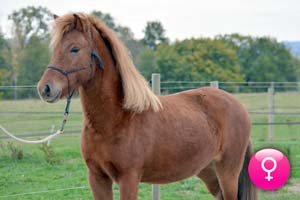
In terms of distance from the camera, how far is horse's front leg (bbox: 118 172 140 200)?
3.44 metres

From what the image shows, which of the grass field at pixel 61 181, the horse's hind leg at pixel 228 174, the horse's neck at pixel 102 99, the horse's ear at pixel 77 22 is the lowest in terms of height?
the grass field at pixel 61 181

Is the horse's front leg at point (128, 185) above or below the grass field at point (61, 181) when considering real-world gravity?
above

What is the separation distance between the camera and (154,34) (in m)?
37.4

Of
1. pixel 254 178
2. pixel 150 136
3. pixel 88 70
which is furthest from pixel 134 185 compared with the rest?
pixel 254 178

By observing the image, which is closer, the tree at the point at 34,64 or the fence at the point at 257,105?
the fence at the point at 257,105

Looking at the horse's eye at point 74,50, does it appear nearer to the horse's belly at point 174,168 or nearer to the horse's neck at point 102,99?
the horse's neck at point 102,99

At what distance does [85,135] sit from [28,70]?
13.5 meters

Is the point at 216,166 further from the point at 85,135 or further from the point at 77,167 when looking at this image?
the point at 77,167

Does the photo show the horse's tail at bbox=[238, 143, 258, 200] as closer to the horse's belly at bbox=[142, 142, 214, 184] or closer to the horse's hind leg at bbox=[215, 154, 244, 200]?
the horse's hind leg at bbox=[215, 154, 244, 200]

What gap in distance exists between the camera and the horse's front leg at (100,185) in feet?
11.7

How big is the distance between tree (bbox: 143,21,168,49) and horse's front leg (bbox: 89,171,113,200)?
33716 millimetres

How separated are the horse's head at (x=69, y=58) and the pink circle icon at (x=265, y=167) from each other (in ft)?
6.73

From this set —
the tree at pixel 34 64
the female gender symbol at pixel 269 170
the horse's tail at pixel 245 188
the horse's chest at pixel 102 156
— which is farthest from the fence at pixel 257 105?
the horse's chest at pixel 102 156

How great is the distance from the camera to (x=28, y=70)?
16.5 meters
